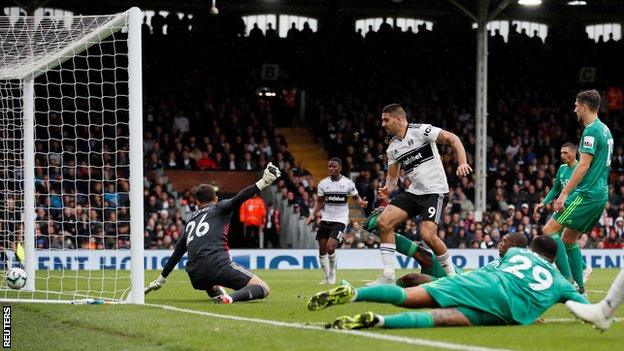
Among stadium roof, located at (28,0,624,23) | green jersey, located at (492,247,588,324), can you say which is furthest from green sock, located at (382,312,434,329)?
stadium roof, located at (28,0,624,23)

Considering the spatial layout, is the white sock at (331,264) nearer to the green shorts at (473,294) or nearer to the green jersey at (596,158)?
the green jersey at (596,158)

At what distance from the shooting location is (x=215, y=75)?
35969 mm

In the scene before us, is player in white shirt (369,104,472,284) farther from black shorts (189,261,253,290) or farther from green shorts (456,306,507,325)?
green shorts (456,306,507,325)

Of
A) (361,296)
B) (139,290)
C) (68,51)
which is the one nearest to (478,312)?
(361,296)

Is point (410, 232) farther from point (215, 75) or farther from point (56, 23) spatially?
point (56, 23)

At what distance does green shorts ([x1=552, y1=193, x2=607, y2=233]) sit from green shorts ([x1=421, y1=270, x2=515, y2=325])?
4125mm

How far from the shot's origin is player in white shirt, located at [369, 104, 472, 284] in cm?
1298

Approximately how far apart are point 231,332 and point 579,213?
5495 mm

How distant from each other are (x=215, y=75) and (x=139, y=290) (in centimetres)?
2419

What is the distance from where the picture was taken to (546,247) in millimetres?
8766

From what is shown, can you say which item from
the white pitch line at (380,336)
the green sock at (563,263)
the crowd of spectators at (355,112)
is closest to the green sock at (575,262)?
the green sock at (563,263)

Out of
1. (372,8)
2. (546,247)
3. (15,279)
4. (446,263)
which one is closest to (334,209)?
(446,263)

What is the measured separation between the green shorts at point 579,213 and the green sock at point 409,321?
4.59 m

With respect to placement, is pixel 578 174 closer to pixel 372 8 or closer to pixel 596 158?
pixel 596 158
